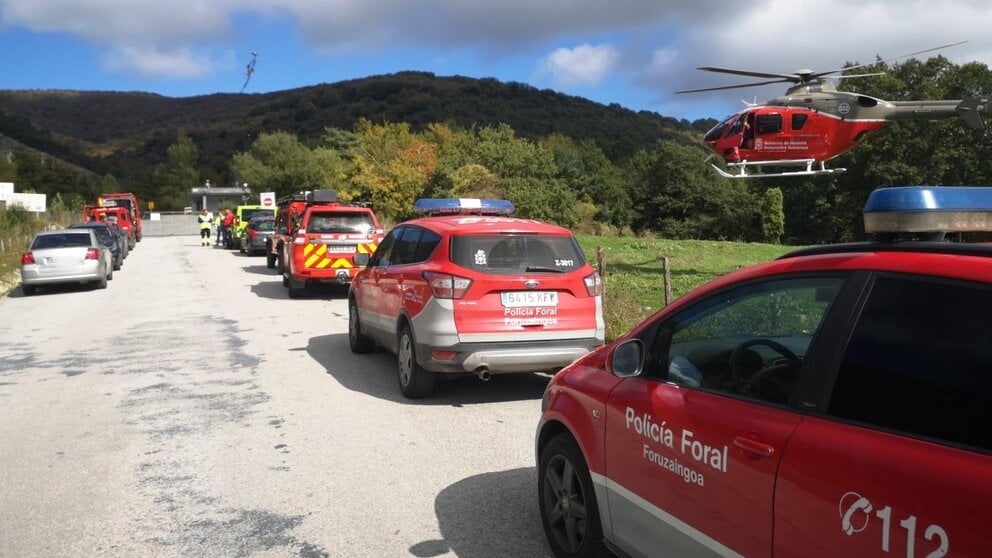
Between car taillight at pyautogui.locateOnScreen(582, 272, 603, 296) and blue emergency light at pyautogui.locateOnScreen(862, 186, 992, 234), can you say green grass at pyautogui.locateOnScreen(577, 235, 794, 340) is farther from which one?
blue emergency light at pyautogui.locateOnScreen(862, 186, 992, 234)

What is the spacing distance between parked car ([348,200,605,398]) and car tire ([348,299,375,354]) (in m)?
2.17

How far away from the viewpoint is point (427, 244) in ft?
24.8

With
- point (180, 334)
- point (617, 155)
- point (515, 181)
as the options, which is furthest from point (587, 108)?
point (180, 334)

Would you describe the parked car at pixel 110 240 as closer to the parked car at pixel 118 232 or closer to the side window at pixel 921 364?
the parked car at pixel 118 232

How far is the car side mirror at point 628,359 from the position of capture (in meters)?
3.28

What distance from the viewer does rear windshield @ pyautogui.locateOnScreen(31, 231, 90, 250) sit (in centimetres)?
1830

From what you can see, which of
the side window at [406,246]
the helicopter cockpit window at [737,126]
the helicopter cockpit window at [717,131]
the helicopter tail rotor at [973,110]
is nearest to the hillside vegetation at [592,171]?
the helicopter cockpit window at [717,131]

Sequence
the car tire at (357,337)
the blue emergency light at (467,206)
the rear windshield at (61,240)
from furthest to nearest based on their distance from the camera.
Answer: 1. the rear windshield at (61,240)
2. the blue emergency light at (467,206)
3. the car tire at (357,337)

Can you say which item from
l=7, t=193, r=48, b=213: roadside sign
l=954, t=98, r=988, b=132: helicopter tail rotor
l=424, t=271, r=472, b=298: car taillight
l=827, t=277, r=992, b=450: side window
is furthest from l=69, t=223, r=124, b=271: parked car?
l=954, t=98, r=988, b=132: helicopter tail rotor

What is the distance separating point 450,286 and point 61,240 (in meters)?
15.8

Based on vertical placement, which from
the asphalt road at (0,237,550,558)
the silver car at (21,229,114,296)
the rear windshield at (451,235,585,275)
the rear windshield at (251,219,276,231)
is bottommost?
the asphalt road at (0,237,550,558)

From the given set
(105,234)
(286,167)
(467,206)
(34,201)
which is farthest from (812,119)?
(286,167)

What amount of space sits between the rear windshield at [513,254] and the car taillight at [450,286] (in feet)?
0.59

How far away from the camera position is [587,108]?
483 ft
